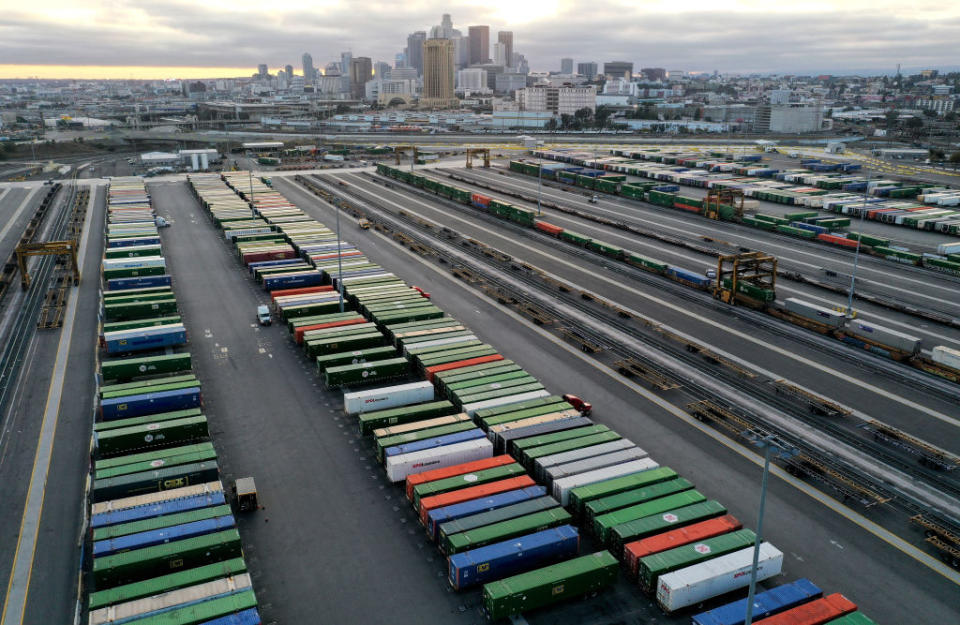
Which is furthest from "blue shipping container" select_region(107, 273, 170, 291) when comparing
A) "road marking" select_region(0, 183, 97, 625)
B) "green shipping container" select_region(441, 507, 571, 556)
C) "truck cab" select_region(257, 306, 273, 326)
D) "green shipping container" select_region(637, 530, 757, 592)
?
"green shipping container" select_region(637, 530, 757, 592)

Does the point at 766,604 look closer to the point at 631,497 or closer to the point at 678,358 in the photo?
the point at 631,497

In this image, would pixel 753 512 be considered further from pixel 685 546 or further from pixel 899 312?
pixel 899 312

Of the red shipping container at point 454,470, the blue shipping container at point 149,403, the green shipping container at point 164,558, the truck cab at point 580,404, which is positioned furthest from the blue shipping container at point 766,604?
the blue shipping container at point 149,403

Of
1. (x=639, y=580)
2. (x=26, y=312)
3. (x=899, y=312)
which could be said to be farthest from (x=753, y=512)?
(x=26, y=312)

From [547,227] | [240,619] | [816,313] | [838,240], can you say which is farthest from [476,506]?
[838,240]

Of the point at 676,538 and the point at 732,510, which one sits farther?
the point at 732,510

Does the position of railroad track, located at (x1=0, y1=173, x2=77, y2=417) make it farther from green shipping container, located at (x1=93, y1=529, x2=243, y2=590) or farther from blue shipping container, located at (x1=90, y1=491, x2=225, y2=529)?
green shipping container, located at (x1=93, y1=529, x2=243, y2=590)
